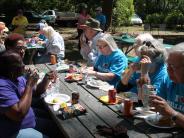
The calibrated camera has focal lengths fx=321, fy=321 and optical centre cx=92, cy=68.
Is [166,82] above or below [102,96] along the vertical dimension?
above

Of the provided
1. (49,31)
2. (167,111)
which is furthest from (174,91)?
(49,31)

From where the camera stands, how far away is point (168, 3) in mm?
34062

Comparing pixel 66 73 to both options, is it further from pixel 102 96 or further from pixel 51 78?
pixel 102 96

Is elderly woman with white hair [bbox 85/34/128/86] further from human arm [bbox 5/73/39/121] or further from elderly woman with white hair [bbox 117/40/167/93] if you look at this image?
human arm [bbox 5/73/39/121]

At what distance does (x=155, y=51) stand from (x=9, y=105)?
1.61 metres

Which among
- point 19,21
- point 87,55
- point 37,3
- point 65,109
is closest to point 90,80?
point 65,109

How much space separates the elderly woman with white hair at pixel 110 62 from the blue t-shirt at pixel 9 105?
61.3 inches

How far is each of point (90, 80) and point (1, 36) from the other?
287 cm

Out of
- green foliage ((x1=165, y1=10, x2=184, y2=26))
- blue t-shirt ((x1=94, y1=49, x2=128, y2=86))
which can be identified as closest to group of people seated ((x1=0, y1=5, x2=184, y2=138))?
blue t-shirt ((x1=94, y1=49, x2=128, y2=86))

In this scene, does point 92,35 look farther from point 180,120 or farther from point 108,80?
point 180,120

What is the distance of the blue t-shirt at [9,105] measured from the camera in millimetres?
2531

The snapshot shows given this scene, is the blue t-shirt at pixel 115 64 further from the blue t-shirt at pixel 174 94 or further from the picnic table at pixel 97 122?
the blue t-shirt at pixel 174 94

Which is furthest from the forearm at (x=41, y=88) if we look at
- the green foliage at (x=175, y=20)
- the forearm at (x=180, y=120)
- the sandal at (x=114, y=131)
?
the green foliage at (x=175, y=20)

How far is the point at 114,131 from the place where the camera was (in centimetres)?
241
